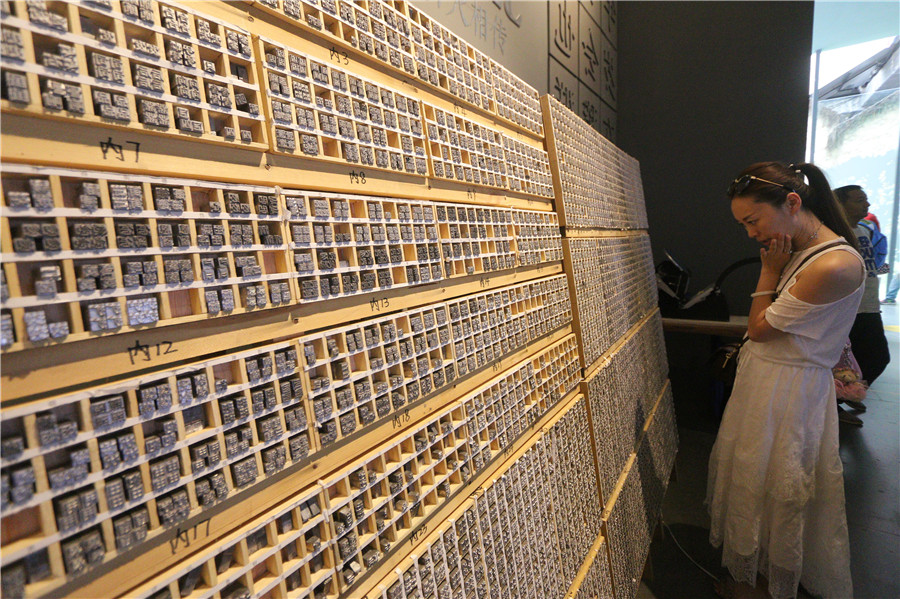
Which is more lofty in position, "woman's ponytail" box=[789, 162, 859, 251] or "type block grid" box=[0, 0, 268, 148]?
"type block grid" box=[0, 0, 268, 148]

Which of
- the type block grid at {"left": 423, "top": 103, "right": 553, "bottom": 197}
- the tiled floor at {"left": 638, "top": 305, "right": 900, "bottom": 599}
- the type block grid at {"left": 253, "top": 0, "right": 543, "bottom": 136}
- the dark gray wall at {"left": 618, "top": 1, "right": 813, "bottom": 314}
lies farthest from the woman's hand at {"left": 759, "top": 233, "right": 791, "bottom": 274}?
the dark gray wall at {"left": 618, "top": 1, "right": 813, "bottom": 314}

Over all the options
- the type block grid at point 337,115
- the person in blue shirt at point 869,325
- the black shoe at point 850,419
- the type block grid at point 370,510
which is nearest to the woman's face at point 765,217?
the type block grid at point 370,510

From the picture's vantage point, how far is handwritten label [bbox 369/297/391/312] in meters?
0.66

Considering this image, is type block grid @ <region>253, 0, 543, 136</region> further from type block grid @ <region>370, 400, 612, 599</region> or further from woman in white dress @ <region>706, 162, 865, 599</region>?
woman in white dress @ <region>706, 162, 865, 599</region>

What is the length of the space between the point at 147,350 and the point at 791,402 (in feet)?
5.60

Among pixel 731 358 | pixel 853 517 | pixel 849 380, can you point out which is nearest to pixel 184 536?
pixel 731 358

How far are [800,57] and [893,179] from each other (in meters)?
5.32

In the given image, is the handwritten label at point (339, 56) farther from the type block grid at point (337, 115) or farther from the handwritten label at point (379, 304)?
the handwritten label at point (379, 304)

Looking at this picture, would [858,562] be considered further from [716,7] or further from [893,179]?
[893,179]

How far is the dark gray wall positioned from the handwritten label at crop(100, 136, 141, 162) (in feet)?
12.4

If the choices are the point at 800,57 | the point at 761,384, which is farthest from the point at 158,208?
the point at 800,57

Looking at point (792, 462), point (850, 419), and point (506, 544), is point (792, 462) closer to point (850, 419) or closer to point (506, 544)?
point (506, 544)

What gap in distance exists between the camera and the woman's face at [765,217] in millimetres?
1438

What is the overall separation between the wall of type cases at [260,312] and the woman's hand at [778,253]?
1.00 metres
